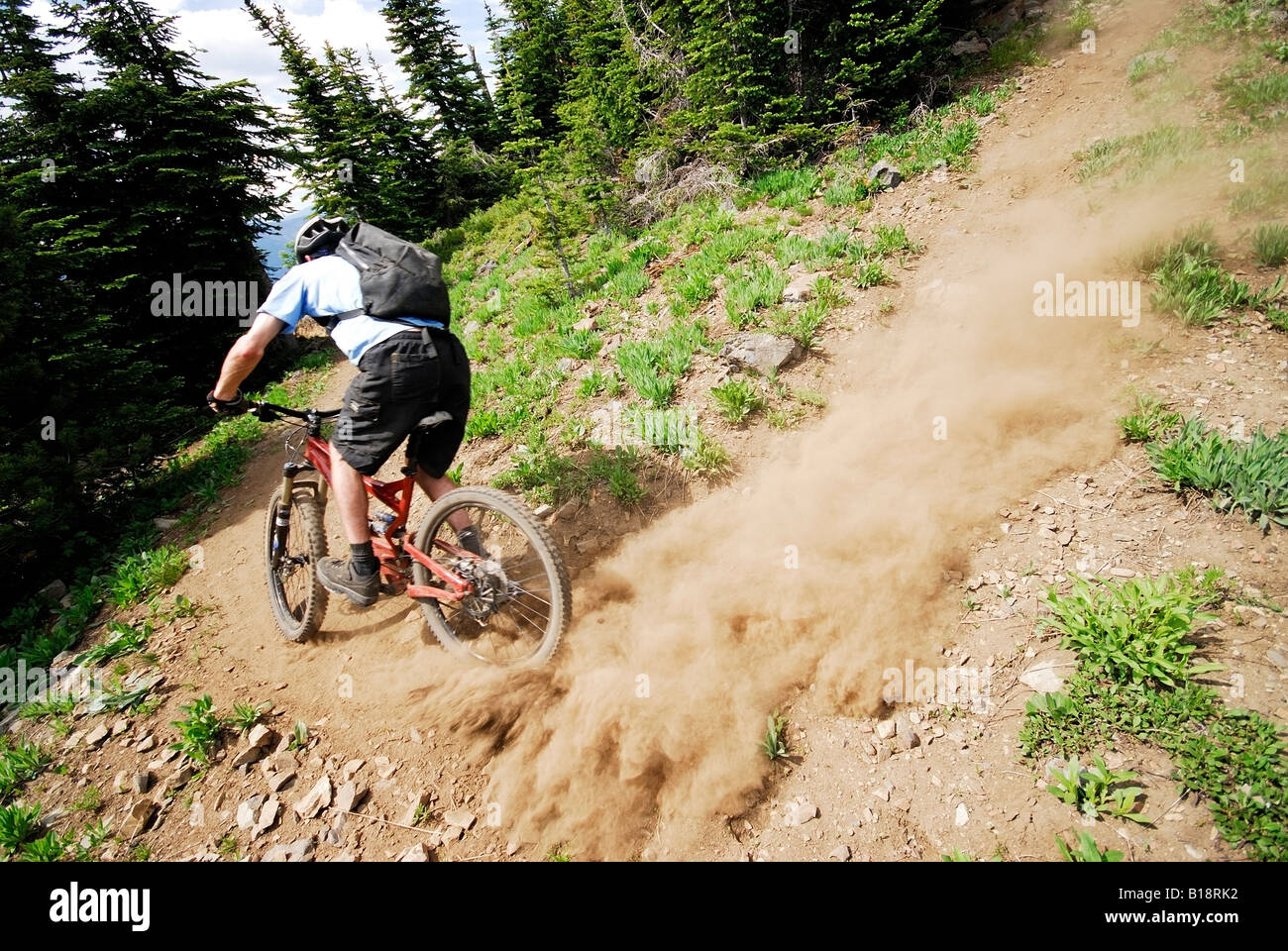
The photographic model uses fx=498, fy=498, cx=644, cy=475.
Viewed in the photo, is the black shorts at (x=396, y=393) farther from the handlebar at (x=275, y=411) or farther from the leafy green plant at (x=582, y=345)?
the leafy green plant at (x=582, y=345)

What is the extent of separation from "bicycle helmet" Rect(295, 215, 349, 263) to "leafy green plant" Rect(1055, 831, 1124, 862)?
18.3ft

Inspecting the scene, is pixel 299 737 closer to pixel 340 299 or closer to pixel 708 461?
pixel 340 299

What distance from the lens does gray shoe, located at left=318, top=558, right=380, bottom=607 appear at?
3.90 meters

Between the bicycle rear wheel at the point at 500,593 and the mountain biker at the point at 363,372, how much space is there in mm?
214

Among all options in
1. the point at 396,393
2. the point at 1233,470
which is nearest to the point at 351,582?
the point at 396,393

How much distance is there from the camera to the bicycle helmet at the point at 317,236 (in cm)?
351

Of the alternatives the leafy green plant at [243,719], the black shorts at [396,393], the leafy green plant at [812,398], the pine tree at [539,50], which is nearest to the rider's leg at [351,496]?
the black shorts at [396,393]

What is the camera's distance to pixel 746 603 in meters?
3.97

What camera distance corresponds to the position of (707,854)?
2857 millimetres

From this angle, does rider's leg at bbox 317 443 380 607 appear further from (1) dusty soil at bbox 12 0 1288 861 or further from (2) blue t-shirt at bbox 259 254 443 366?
(2) blue t-shirt at bbox 259 254 443 366

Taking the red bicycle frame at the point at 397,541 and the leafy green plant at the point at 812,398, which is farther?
the leafy green plant at the point at 812,398

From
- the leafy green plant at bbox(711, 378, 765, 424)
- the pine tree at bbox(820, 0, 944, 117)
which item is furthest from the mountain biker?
Answer: the pine tree at bbox(820, 0, 944, 117)

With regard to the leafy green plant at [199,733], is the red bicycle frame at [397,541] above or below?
above
